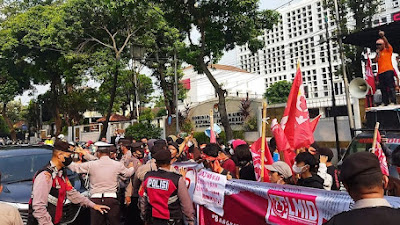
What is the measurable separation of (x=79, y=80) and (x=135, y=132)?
4788 millimetres

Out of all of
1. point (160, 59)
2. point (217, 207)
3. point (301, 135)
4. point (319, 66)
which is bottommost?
point (217, 207)

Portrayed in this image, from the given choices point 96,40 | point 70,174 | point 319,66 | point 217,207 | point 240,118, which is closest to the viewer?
point 217,207

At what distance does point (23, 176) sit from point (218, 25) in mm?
10862

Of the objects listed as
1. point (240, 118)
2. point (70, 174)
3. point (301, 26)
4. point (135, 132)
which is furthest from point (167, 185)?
point (301, 26)

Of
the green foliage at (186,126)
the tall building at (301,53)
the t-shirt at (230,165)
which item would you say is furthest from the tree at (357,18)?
the tall building at (301,53)

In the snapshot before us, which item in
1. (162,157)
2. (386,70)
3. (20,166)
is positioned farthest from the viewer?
(386,70)

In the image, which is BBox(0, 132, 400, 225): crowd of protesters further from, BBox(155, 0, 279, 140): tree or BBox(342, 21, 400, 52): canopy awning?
BBox(155, 0, 279, 140): tree

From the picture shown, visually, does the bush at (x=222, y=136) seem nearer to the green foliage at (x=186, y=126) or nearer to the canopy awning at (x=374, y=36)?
the green foliage at (x=186, y=126)

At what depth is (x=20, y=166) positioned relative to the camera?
6098 millimetres

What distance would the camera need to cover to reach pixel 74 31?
2066 centimetres

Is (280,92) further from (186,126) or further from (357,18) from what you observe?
(186,126)

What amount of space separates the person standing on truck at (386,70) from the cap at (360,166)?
295 inches

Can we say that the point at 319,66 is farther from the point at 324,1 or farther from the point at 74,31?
the point at 74,31

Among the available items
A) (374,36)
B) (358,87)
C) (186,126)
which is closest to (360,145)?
(358,87)
